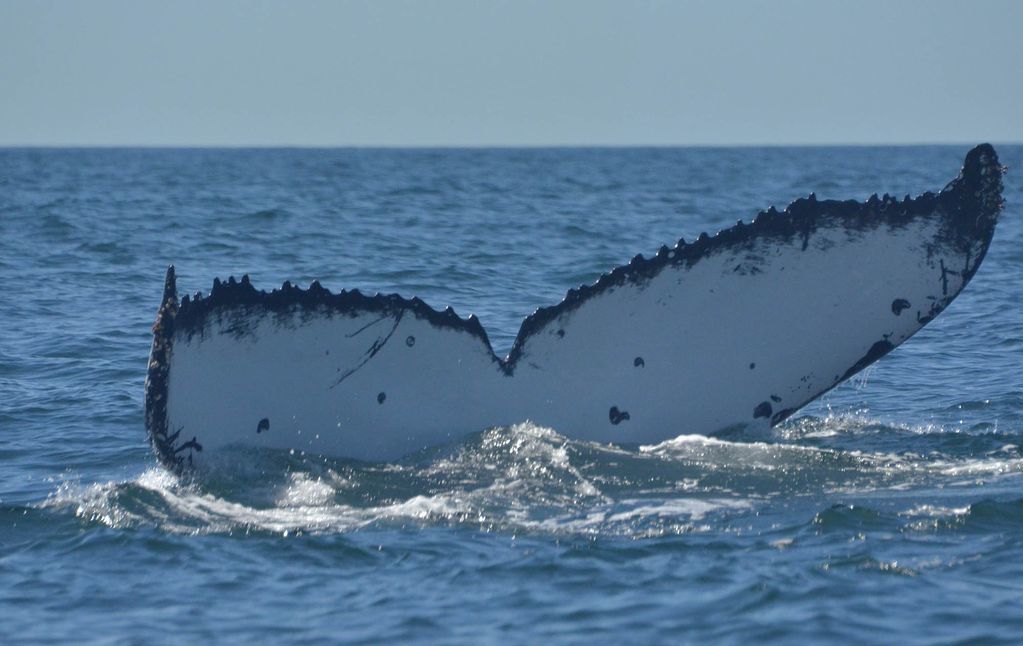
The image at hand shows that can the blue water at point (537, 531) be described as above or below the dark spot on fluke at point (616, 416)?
below

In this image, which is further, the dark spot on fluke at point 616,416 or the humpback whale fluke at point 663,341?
the dark spot on fluke at point 616,416

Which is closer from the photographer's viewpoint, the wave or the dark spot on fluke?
the wave

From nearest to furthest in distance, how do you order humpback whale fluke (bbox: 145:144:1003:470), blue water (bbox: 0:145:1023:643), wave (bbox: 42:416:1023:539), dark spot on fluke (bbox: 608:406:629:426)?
blue water (bbox: 0:145:1023:643)
humpback whale fluke (bbox: 145:144:1003:470)
wave (bbox: 42:416:1023:539)
dark spot on fluke (bbox: 608:406:629:426)

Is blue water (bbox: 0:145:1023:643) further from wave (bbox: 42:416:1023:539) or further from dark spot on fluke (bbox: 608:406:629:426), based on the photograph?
dark spot on fluke (bbox: 608:406:629:426)

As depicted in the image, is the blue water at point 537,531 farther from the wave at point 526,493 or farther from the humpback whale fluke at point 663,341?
the humpback whale fluke at point 663,341

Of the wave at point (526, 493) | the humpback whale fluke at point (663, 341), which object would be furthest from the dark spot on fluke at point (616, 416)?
the wave at point (526, 493)

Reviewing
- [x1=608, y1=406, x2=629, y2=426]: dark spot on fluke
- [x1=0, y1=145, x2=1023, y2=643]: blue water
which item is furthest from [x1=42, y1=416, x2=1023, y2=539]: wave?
[x1=608, y1=406, x2=629, y2=426]: dark spot on fluke

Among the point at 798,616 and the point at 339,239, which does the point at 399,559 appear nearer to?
the point at 798,616

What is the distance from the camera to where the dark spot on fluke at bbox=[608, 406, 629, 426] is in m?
6.71

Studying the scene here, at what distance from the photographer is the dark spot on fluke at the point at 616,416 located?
6707mm

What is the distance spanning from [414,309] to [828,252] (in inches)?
68.2

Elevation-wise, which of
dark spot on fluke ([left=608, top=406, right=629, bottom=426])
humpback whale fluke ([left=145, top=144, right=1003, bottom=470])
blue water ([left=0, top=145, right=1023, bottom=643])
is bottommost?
blue water ([left=0, top=145, right=1023, bottom=643])

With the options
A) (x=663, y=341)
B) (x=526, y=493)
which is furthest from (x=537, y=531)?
(x=663, y=341)

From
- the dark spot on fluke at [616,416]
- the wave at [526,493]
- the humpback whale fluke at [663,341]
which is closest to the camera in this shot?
the humpback whale fluke at [663,341]
